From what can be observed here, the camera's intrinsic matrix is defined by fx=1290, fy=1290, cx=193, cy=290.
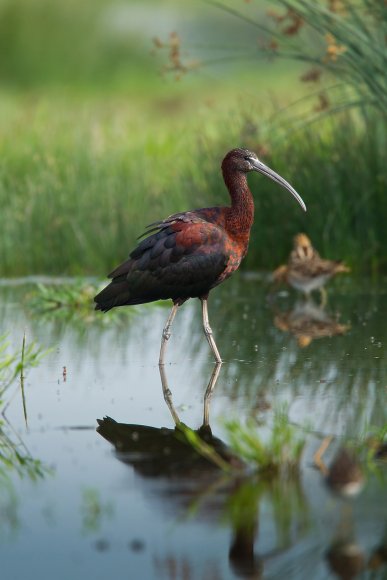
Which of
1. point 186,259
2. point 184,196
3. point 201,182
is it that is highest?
point 201,182

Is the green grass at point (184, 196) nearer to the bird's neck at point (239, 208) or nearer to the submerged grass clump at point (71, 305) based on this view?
the submerged grass clump at point (71, 305)

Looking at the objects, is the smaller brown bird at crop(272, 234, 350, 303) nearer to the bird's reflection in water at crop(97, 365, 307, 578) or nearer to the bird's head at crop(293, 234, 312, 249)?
the bird's head at crop(293, 234, 312, 249)

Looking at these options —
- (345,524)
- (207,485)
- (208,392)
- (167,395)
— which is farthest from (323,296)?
(345,524)

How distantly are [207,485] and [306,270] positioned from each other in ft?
19.3

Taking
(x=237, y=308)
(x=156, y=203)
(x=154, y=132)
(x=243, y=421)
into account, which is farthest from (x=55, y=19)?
(x=243, y=421)

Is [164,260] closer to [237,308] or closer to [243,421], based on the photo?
[243,421]

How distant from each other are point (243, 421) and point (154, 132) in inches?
722

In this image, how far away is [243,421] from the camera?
6492 mm

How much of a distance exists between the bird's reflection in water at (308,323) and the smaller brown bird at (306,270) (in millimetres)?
222

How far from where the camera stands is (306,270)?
1109 centimetres

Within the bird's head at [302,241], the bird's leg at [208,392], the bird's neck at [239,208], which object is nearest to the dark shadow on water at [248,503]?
the bird's leg at [208,392]

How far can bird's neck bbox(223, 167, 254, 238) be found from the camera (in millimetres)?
8305

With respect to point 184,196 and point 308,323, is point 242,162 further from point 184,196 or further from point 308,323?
point 184,196

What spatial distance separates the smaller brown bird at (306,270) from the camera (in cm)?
1109
